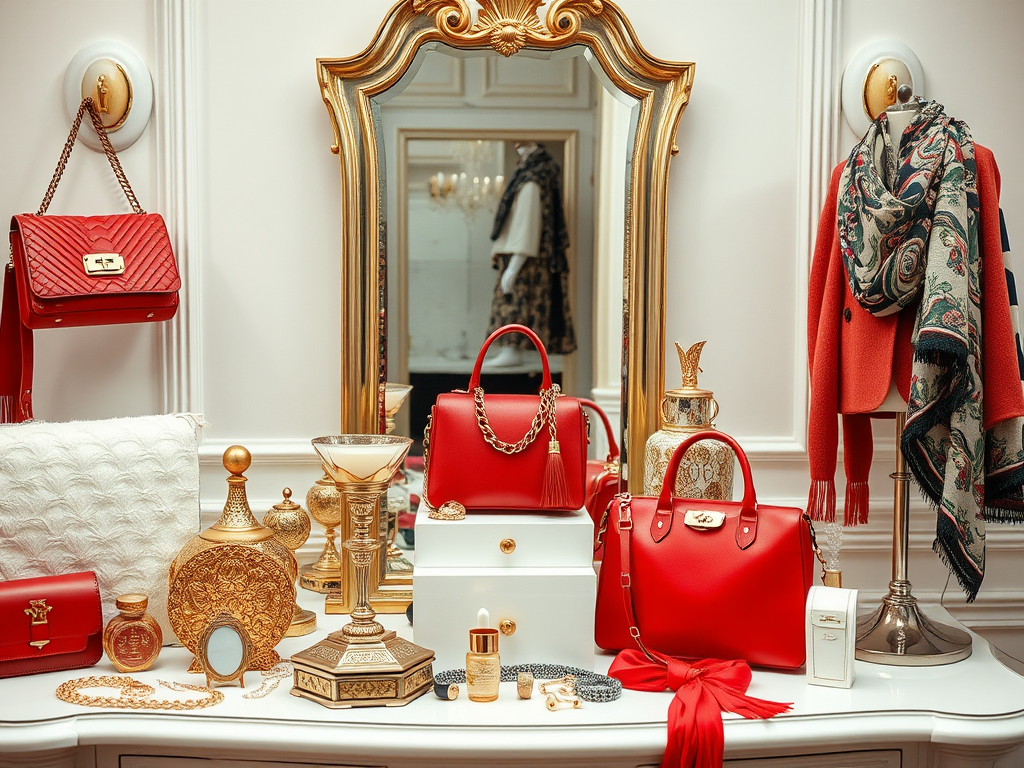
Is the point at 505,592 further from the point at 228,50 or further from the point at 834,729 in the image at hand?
the point at 228,50

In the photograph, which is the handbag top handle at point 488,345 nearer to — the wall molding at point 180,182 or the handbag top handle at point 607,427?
the handbag top handle at point 607,427

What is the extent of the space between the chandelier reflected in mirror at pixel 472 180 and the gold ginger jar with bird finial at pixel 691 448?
0.62 meters

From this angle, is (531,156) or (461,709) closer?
(461,709)

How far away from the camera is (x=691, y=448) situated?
2145 millimetres

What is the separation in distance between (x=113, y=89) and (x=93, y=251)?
0.45 m

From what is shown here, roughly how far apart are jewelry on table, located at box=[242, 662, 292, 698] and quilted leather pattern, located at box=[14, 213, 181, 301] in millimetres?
949

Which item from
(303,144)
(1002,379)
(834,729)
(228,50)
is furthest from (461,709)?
(228,50)

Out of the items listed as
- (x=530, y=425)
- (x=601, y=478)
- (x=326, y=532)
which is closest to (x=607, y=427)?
(x=601, y=478)

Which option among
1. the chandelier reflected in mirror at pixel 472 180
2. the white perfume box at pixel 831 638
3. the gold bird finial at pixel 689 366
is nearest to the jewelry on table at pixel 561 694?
the white perfume box at pixel 831 638

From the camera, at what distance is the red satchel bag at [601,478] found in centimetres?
230

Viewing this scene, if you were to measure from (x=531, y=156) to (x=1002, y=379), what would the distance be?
121cm

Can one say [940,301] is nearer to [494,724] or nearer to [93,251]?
[494,724]

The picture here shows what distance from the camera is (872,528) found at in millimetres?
2441

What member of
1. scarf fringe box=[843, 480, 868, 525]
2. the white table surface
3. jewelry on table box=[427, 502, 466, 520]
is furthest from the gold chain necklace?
scarf fringe box=[843, 480, 868, 525]
